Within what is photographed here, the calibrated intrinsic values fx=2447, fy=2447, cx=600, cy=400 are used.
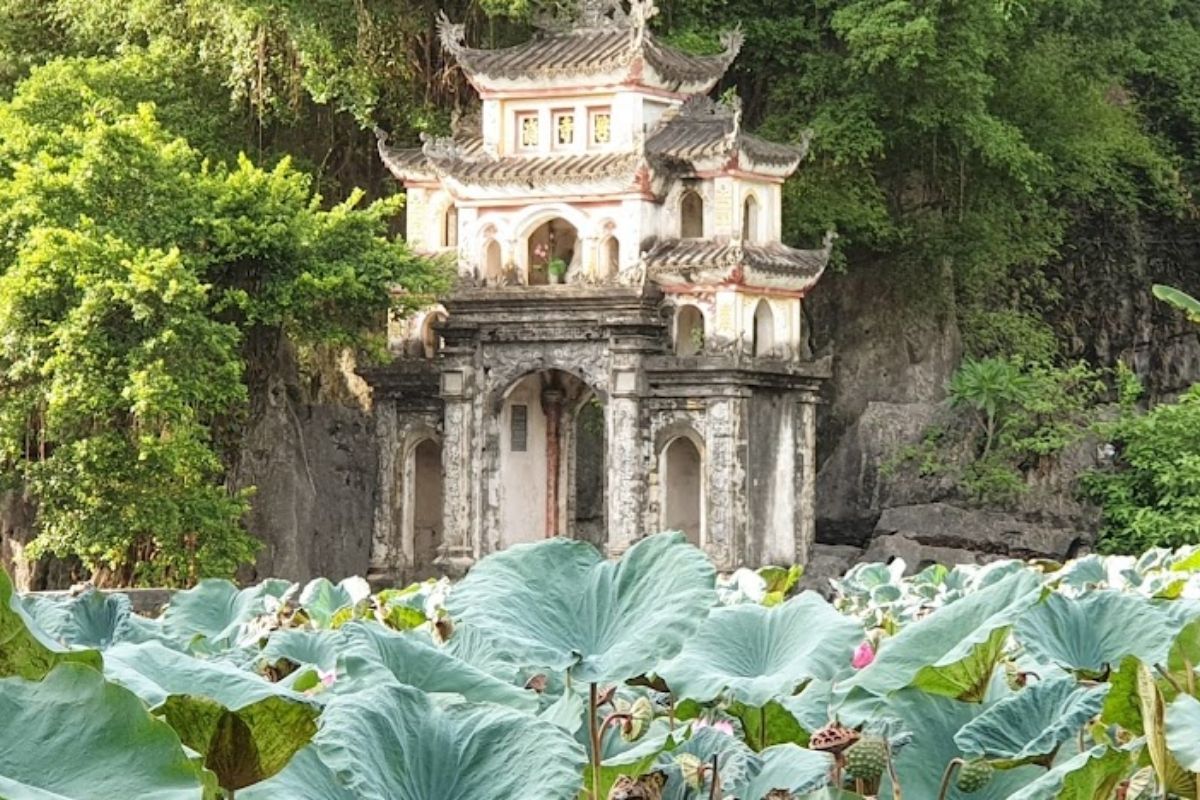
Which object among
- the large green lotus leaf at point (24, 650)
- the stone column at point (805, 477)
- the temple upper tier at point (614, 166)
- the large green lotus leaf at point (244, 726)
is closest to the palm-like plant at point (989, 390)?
the stone column at point (805, 477)

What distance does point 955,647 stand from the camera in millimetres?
2969

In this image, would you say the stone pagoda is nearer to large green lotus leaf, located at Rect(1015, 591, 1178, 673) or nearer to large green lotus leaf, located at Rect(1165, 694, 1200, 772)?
large green lotus leaf, located at Rect(1015, 591, 1178, 673)

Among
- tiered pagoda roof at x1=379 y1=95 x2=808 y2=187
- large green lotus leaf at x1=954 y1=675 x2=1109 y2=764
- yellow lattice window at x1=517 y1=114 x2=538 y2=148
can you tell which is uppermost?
yellow lattice window at x1=517 y1=114 x2=538 y2=148

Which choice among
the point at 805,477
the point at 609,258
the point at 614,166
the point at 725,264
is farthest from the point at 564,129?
the point at 805,477

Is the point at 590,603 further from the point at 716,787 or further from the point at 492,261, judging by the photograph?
the point at 492,261

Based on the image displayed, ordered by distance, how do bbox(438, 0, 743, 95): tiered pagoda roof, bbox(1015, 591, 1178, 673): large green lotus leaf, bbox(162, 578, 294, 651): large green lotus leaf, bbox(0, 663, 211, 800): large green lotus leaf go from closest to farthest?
bbox(0, 663, 211, 800): large green lotus leaf
bbox(1015, 591, 1178, 673): large green lotus leaf
bbox(162, 578, 294, 651): large green lotus leaf
bbox(438, 0, 743, 95): tiered pagoda roof

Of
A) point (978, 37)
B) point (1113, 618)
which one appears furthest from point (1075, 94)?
point (1113, 618)

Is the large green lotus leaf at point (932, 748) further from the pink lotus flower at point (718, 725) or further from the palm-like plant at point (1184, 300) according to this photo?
the palm-like plant at point (1184, 300)

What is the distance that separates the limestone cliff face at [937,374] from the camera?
2575cm

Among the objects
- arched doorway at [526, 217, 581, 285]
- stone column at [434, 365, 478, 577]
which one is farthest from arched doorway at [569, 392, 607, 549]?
stone column at [434, 365, 478, 577]

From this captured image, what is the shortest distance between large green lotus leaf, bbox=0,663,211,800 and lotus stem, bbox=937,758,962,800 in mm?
929

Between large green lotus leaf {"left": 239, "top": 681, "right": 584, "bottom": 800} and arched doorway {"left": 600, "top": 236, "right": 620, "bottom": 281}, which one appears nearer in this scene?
large green lotus leaf {"left": 239, "top": 681, "right": 584, "bottom": 800}

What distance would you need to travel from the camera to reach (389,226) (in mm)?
29062

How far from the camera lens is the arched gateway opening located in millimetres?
25031
